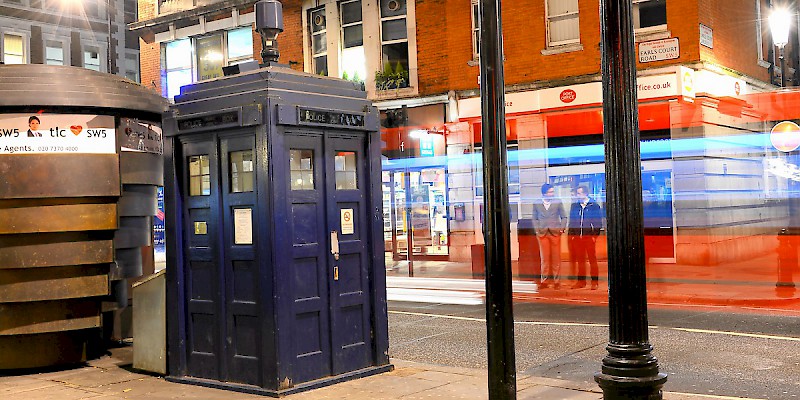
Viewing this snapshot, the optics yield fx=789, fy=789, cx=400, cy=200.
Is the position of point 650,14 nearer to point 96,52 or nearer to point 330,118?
point 330,118

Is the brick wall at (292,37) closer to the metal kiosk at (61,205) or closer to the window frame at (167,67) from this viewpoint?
the window frame at (167,67)

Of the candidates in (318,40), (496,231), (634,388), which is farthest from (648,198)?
(318,40)

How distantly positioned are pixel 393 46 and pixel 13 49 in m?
21.9

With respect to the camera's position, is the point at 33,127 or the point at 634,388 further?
the point at 33,127

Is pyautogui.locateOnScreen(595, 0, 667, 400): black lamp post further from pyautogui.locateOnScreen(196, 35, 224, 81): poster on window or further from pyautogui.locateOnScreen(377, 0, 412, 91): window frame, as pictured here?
pyautogui.locateOnScreen(196, 35, 224, 81): poster on window

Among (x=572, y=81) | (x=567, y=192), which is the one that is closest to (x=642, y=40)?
(x=572, y=81)

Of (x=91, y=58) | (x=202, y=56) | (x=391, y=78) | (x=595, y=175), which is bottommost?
(x=595, y=175)

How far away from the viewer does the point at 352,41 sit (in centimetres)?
2411

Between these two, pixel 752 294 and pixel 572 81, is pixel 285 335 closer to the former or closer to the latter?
pixel 752 294

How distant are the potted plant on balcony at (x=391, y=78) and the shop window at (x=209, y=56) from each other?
635cm

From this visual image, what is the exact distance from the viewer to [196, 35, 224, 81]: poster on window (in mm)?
26734

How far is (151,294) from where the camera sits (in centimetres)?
746

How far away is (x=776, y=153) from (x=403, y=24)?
12408mm

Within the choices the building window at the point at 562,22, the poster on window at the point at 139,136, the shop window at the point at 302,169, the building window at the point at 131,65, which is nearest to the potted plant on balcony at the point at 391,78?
the building window at the point at 562,22
